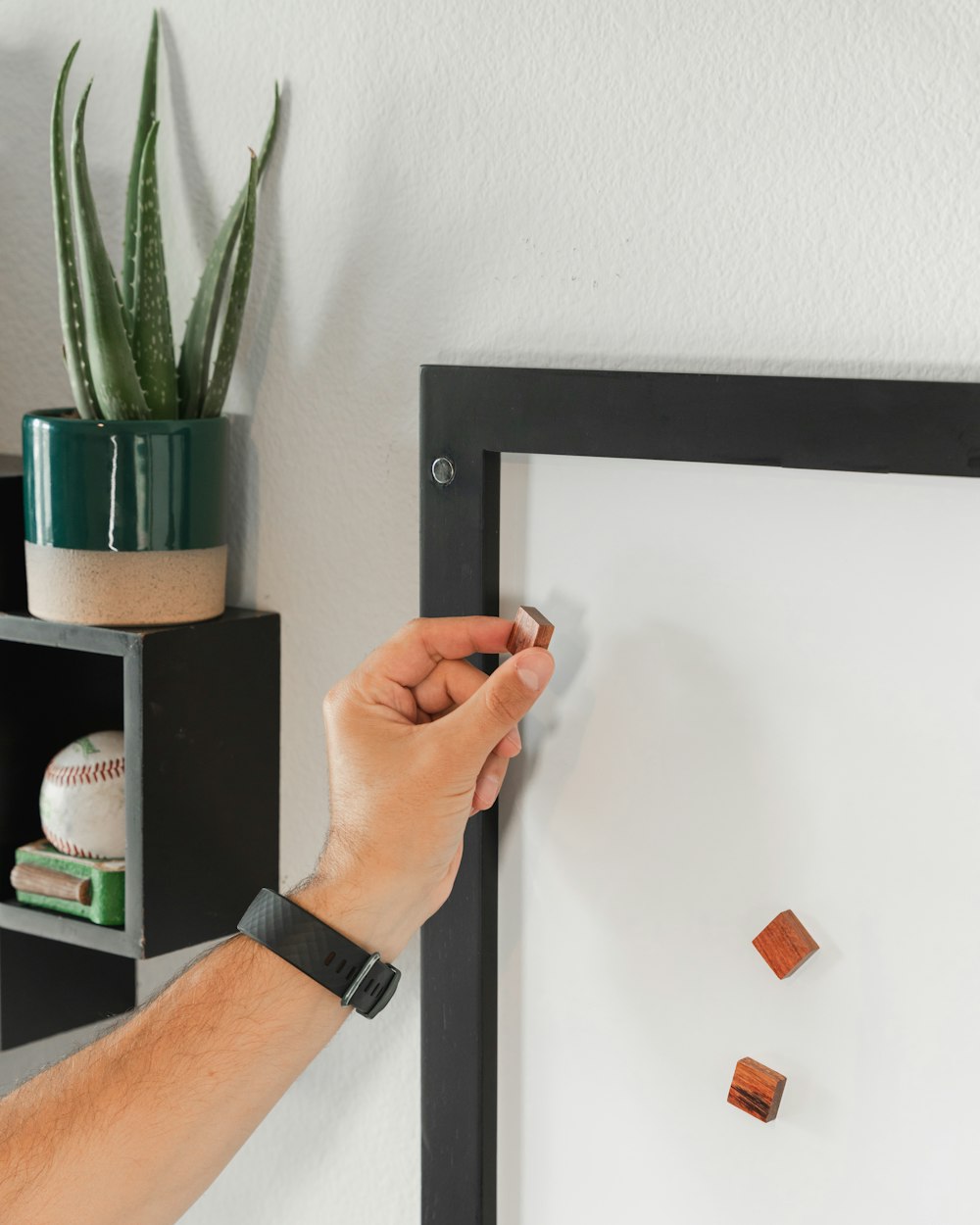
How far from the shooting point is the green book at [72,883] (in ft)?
2.22

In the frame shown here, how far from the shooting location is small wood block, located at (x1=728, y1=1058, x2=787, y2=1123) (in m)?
0.56

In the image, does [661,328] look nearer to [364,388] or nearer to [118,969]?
[364,388]

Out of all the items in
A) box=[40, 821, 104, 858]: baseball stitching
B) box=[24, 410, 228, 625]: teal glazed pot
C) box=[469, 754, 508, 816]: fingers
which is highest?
box=[24, 410, 228, 625]: teal glazed pot

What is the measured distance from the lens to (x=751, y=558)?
55 cm

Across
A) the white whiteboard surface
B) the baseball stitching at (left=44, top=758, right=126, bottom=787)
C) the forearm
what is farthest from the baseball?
the white whiteboard surface

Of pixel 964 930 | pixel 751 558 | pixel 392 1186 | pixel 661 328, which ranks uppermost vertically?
pixel 661 328

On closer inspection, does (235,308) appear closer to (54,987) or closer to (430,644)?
(430,644)

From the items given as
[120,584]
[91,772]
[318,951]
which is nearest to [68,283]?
[120,584]

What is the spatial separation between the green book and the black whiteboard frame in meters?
0.18

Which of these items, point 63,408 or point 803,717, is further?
point 63,408

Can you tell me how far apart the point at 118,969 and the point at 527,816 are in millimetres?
347

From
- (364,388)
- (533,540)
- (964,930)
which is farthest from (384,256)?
(964,930)

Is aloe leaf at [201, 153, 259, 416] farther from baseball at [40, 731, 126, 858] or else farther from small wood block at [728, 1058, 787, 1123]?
small wood block at [728, 1058, 787, 1123]

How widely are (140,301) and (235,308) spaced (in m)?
0.05
